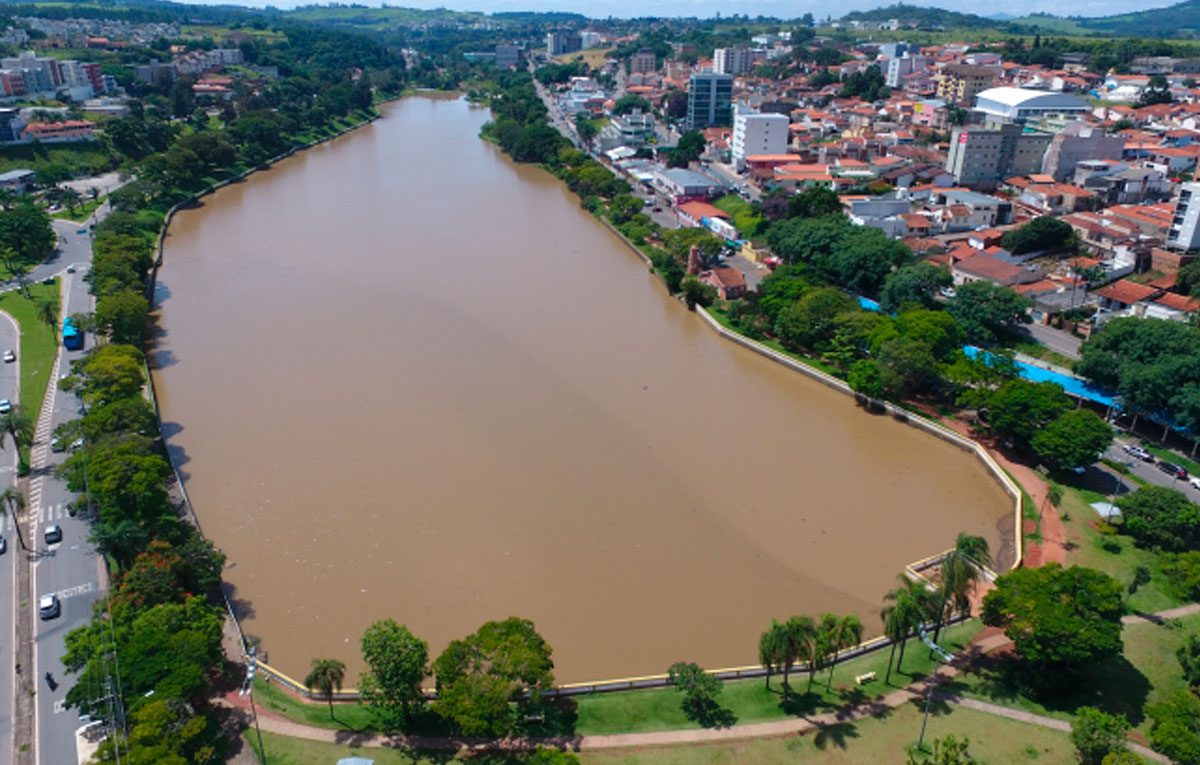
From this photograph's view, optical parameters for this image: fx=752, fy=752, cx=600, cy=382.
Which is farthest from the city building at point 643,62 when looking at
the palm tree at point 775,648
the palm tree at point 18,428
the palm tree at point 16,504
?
the palm tree at point 775,648

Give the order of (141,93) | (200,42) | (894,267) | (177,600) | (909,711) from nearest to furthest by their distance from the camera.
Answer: (909,711) → (177,600) → (894,267) → (141,93) → (200,42)

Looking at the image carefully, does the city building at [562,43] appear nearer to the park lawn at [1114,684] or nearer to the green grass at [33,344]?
the green grass at [33,344]

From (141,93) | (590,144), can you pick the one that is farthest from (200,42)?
(590,144)

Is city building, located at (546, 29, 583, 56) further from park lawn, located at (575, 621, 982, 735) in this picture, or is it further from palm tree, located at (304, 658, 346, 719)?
palm tree, located at (304, 658, 346, 719)

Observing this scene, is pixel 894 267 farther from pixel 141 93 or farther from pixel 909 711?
pixel 141 93

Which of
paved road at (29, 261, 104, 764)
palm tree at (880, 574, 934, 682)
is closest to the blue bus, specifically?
paved road at (29, 261, 104, 764)

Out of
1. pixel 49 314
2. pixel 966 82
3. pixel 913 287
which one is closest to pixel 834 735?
pixel 913 287

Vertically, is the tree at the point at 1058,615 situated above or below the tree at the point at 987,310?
below
